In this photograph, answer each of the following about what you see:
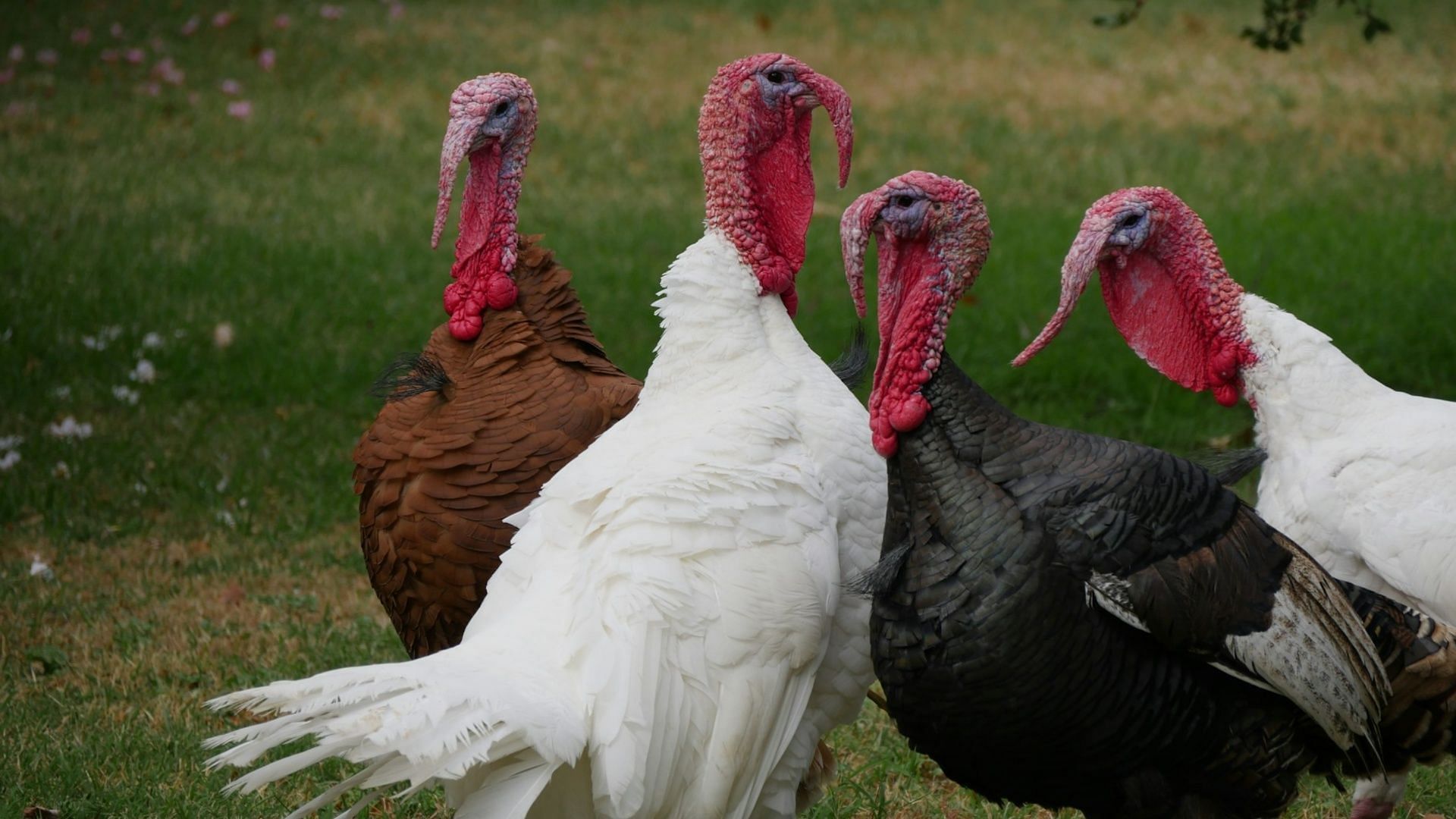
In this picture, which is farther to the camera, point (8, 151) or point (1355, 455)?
point (8, 151)

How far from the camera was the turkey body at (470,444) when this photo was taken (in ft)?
12.5

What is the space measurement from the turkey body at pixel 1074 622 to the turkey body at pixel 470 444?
101cm

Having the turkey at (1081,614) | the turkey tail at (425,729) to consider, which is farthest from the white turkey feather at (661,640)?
the turkey at (1081,614)

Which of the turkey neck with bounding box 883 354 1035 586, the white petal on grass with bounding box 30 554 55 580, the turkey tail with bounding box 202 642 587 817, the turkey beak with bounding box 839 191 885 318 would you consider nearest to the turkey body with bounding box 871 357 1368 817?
the turkey neck with bounding box 883 354 1035 586

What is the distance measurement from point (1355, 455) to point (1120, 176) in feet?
24.0

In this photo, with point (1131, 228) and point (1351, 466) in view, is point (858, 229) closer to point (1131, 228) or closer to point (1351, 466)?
point (1131, 228)

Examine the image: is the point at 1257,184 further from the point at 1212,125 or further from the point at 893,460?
the point at 893,460

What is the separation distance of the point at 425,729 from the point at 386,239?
23.9 feet

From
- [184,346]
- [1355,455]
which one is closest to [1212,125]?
[184,346]

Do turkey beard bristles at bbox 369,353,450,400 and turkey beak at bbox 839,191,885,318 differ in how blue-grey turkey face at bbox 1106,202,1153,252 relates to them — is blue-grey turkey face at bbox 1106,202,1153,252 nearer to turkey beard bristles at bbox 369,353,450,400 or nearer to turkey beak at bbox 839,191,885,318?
turkey beak at bbox 839,191,885,318

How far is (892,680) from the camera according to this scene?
3201 mm

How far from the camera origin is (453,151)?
4.17m

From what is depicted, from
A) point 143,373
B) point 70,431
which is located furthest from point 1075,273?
point 143,373

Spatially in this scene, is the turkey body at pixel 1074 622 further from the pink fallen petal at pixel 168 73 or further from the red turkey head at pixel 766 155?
the pink fallen petal at pixel 168 73
